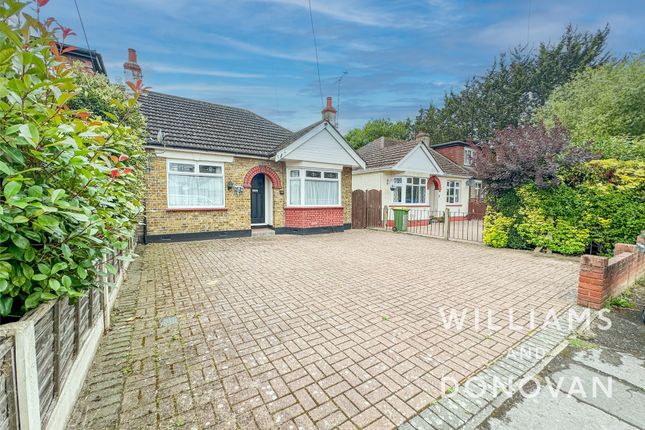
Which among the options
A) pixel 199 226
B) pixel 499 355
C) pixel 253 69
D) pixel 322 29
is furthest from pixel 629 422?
pixel 253 69

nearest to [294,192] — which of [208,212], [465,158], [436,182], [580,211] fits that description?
[208,212]

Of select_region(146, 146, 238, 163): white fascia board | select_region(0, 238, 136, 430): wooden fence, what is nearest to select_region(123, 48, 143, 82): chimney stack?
select_region(146, 146, 238, 163): white fascia board

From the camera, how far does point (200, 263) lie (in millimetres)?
6980

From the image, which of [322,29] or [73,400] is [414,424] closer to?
[73,400]

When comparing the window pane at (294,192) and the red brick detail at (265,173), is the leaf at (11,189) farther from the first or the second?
the window pane at (294,192)

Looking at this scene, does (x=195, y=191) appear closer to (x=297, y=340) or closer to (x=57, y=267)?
(x=297, y=340)

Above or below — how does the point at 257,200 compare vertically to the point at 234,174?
below

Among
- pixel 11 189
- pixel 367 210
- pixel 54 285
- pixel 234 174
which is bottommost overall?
pixel 367 210

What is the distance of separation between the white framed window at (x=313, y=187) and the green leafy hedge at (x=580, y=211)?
22.7ft

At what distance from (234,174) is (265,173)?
1.36 metres

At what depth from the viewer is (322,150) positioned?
1252 centimetres

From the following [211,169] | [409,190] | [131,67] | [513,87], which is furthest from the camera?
[513,87]

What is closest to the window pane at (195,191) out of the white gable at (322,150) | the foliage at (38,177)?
the white gable at (322,150)

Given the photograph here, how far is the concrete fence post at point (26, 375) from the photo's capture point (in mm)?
1426
